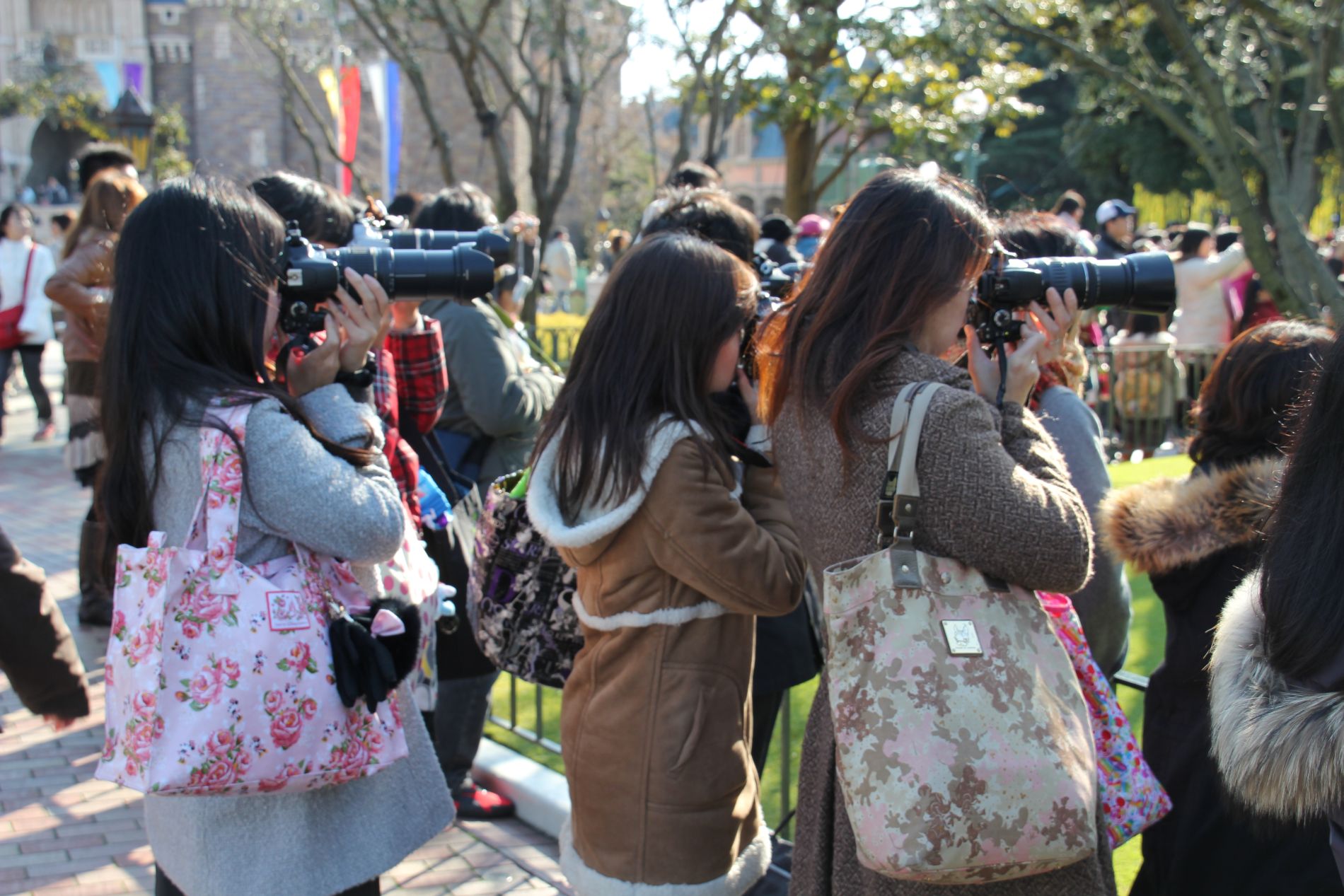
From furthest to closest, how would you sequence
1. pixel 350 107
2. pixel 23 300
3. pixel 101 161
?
1. pixel 350 107
2. pixel 23 300
3. pixel 101 161

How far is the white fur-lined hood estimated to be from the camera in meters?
2.40

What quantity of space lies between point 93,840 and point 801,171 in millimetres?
8671

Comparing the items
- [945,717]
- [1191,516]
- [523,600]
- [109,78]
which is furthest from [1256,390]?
[109,78]

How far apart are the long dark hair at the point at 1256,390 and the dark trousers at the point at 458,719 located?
2.36 m

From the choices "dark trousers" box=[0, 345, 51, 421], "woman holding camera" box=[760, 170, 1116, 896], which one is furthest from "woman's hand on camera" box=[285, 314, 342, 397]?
"dark trousers" box=[0, 345, 51, 421]

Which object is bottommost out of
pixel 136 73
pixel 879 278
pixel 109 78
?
pixel 879 278

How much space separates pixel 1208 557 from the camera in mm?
2479

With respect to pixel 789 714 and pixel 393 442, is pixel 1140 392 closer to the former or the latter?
pixel 789 714

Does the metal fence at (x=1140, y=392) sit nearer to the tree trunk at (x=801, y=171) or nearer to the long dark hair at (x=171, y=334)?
the tree trunk at (x=801, y=171)

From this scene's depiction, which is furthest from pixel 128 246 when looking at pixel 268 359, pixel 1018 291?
pixel 1018 291

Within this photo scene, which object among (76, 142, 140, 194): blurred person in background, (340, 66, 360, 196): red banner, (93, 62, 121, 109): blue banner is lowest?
(76, 142, 140, 194): blurred person in background

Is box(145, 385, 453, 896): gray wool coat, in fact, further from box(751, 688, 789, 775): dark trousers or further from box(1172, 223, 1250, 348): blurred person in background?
box(1172, 223, 1250, 348): blurred person in background

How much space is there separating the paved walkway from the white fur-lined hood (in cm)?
154

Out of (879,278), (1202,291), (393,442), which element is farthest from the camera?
(1202,291)
